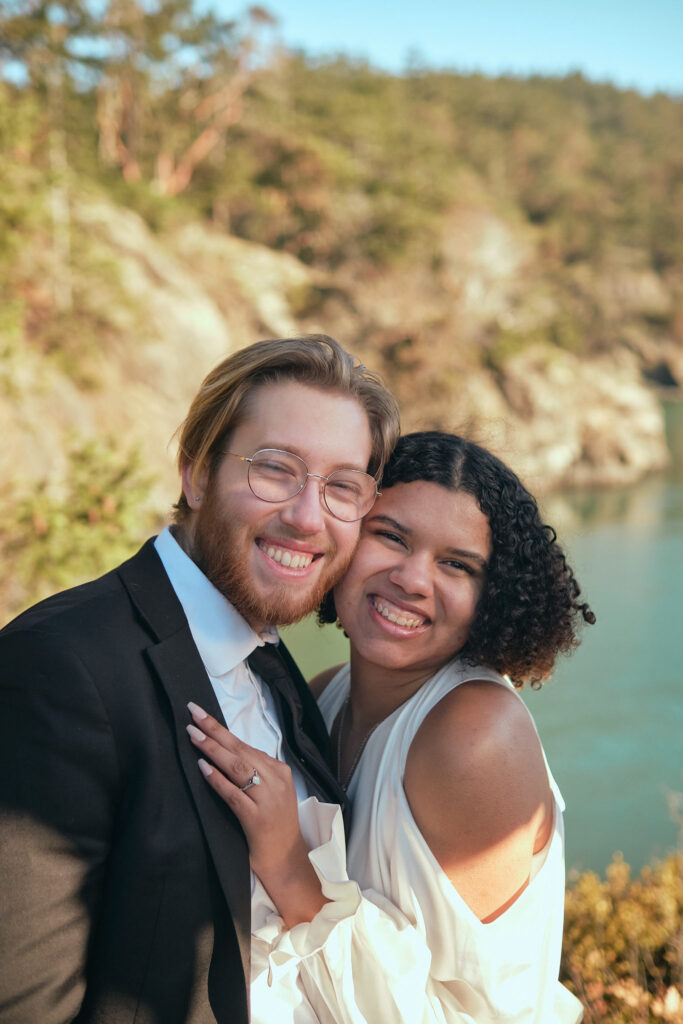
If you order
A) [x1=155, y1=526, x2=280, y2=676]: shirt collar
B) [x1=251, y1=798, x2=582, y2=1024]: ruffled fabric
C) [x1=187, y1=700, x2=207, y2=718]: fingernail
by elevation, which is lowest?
[x1=251, y1=798, x2=582, y2=1024]: ruffled fabric

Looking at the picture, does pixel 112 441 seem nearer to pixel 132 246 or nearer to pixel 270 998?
pixel 270 998

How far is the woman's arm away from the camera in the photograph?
196cm

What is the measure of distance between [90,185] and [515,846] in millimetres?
14960

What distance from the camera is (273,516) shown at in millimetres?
2027

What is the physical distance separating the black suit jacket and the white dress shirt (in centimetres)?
20

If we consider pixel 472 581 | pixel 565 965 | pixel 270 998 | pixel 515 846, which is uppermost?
pixel 472 581

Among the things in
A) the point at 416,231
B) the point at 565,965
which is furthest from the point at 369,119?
the point at 565,965

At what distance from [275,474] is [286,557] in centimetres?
21

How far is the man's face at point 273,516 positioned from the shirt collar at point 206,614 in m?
0.07

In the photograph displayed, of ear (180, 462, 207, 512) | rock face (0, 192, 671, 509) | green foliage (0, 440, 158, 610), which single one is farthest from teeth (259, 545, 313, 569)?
rock face (0, 192, 671, 509)

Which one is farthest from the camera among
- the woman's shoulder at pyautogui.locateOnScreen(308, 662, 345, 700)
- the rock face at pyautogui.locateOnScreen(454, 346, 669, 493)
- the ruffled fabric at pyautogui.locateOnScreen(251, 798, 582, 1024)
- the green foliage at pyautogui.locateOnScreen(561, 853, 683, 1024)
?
the rock face at pyautogui.locateOnScreen(454, 346, 669, 493)

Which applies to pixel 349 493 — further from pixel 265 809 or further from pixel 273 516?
pixel 265 809

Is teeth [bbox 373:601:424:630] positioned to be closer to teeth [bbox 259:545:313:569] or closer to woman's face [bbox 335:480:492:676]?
woman's face [bbox 335:480:492:676]

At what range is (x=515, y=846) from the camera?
201 centimetres
